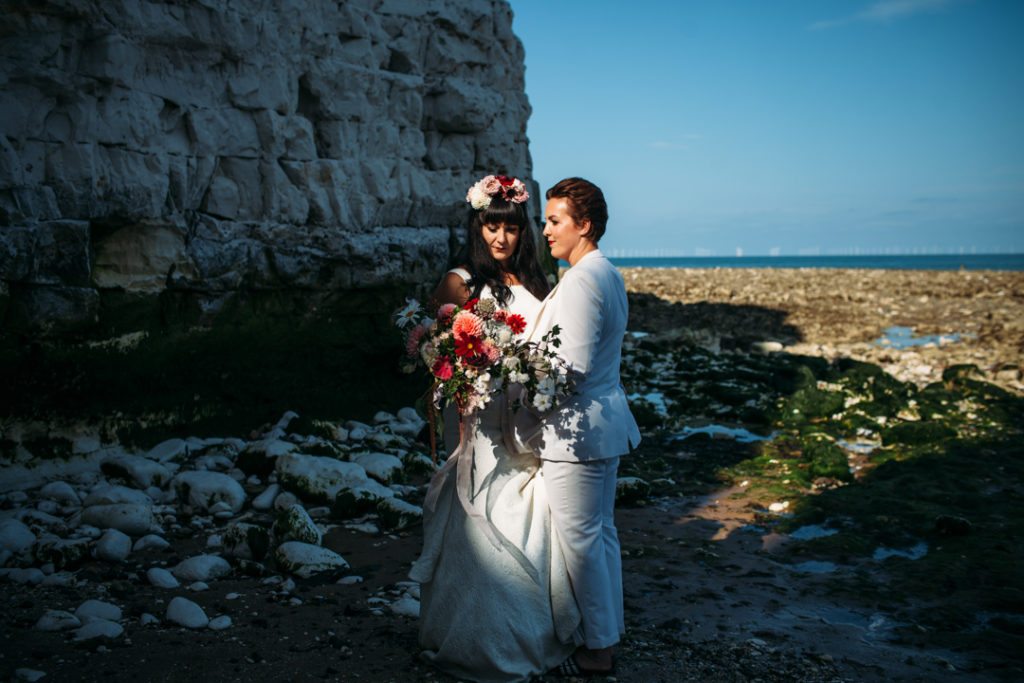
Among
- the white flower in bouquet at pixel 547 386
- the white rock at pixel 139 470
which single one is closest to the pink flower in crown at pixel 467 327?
the white flower in bouquet at pixel 547 386

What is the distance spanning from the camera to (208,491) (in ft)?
19.0

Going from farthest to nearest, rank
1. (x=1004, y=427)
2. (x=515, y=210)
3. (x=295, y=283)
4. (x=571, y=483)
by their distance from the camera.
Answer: (x=1004, y=427) < (x=295, y=283) < (x=515, y=210) < (x=571, y=483)

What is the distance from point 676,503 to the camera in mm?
6523

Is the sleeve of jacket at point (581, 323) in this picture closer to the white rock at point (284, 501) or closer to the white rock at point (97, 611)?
the white rock at point (97, 611)

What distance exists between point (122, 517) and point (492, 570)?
9.84ft

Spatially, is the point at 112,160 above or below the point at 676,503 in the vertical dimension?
above

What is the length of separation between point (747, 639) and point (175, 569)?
3345mm

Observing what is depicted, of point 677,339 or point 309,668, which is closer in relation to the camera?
point 309,668

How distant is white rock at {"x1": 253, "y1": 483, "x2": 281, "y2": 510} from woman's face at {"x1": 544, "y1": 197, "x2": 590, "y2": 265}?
3413 millimetres

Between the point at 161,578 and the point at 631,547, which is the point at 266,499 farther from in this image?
the point at 631,547

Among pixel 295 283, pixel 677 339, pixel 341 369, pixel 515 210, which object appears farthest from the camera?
pixel 677 339

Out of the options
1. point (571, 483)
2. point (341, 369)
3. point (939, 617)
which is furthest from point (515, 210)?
point (341, 369)

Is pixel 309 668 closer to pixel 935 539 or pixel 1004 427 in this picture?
pixel 935 539

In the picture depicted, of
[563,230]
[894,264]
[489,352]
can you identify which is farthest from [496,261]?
[894,264]
